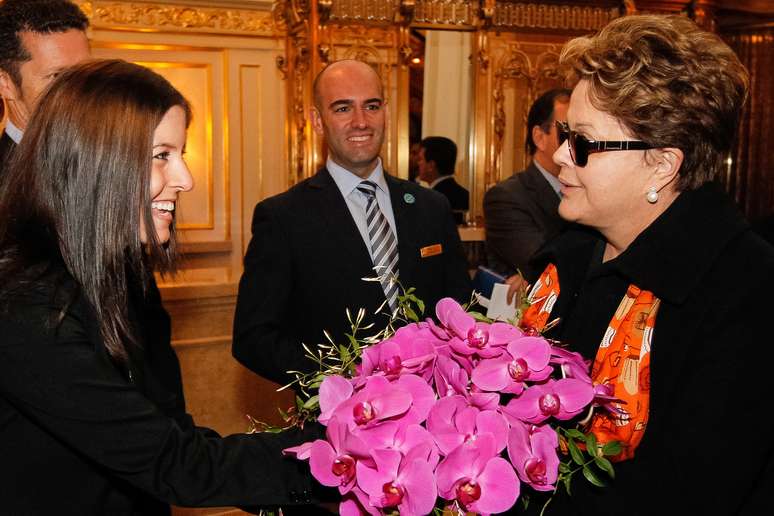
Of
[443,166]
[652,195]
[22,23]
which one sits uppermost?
[22,23]

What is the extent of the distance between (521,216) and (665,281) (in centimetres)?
188

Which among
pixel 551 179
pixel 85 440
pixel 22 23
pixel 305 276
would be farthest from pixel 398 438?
pixel 551 179

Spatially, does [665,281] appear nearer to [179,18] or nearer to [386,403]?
[386,403]

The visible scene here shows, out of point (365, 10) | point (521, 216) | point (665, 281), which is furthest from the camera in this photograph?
point (365, 10)

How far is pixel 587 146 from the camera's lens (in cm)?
167

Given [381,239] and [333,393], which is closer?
[333,393]

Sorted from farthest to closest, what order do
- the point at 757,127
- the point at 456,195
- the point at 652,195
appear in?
the point at 757,127
the point at 456,195
the point at 652,195

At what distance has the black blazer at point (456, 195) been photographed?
5.95m

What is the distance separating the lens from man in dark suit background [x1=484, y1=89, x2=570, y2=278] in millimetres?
3324

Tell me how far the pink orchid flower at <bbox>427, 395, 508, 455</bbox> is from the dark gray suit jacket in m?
2.14

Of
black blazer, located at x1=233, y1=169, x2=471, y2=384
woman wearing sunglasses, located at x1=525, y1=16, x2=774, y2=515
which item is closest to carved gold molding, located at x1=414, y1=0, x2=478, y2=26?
black blazer, located at x1=233, y1=169, x2=471, y2=384

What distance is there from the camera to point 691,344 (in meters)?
1.41

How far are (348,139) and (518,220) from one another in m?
0.95

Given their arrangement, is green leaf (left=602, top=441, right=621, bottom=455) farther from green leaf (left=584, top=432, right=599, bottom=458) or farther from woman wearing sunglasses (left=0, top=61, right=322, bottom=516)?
woman wearing sunglasses (left=0, top=61, right=322, bottom=516)
